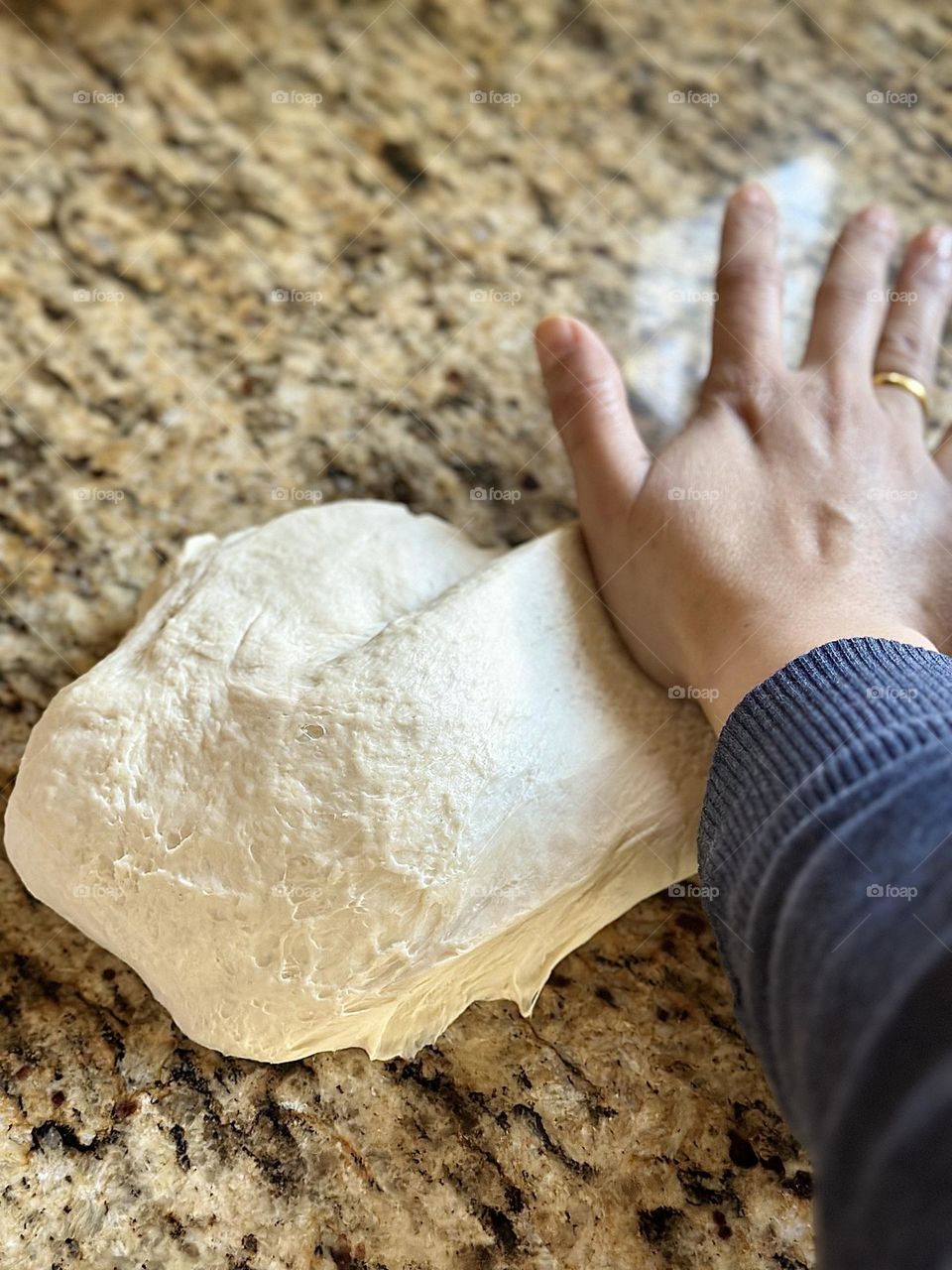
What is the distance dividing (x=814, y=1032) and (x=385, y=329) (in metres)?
0.88

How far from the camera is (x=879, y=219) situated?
1.02 meters

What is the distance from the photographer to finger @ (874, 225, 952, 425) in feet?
3.09

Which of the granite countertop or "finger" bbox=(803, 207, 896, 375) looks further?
"finger" bbox=(803, 207, 896, 375)

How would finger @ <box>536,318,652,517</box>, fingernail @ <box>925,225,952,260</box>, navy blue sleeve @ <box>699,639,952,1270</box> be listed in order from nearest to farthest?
navy blue sleeve @ <box>699,639,952,1270</box>
finger @ <box>536,318,652,517</box>
fingernail @ <box>925,225,952,260</box>

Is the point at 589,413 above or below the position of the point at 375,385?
above

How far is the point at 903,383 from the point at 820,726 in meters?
0.53

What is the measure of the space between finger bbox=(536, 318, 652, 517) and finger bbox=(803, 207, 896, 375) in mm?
202

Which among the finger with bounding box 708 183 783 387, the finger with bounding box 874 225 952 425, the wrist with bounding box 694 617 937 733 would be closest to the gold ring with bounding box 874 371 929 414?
the finger with bounding box 874 225 952 425

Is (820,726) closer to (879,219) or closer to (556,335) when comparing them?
(556,335)

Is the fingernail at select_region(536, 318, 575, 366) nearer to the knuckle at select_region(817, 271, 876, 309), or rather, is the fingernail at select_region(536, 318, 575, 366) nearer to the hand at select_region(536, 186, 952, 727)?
the hand at select_region(536, 186, 952, 727)

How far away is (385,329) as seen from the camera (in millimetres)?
1088

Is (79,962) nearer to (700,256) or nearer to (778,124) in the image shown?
(700,256)

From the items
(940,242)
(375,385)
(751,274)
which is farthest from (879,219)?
(375,385)

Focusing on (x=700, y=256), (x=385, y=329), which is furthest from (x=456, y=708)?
(x=700, y=256)
